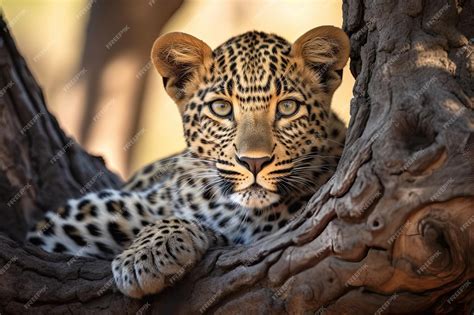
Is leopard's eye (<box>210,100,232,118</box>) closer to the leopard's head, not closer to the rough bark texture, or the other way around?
the leopard's head

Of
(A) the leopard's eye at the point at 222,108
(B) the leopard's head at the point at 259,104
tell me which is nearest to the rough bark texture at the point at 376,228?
(B) the leopard's head at the point at 259,104

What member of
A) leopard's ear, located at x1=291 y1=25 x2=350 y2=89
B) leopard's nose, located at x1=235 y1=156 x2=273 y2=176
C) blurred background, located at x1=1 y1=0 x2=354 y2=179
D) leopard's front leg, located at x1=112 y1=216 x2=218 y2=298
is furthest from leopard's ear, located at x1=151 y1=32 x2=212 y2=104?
blurred background, located at x1=1 y1=0 x2=354 y2=179

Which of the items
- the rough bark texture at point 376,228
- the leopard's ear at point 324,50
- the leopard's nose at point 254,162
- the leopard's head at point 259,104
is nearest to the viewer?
the rough bark texture at point 376,228

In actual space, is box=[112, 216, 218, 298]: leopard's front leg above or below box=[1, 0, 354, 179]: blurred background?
below

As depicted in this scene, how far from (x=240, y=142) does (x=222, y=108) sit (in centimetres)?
46

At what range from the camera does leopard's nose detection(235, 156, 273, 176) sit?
4.81 meters

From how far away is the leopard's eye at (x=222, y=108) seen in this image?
5.24 metres

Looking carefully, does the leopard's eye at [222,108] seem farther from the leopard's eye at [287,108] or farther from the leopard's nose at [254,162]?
the leopard's nose at [254,162]

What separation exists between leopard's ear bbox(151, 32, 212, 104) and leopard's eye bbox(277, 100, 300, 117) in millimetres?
663

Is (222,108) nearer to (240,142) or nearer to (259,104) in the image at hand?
(259,104)

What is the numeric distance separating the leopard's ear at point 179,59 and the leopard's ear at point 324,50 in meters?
0.62

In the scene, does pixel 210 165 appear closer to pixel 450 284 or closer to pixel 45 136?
pixel 45 136

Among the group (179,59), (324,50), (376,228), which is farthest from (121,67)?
(376,228)

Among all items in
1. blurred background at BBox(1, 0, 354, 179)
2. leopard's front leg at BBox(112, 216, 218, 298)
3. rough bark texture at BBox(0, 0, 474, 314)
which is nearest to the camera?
rough bark texture at BBox(0, 0, 474, 314)
